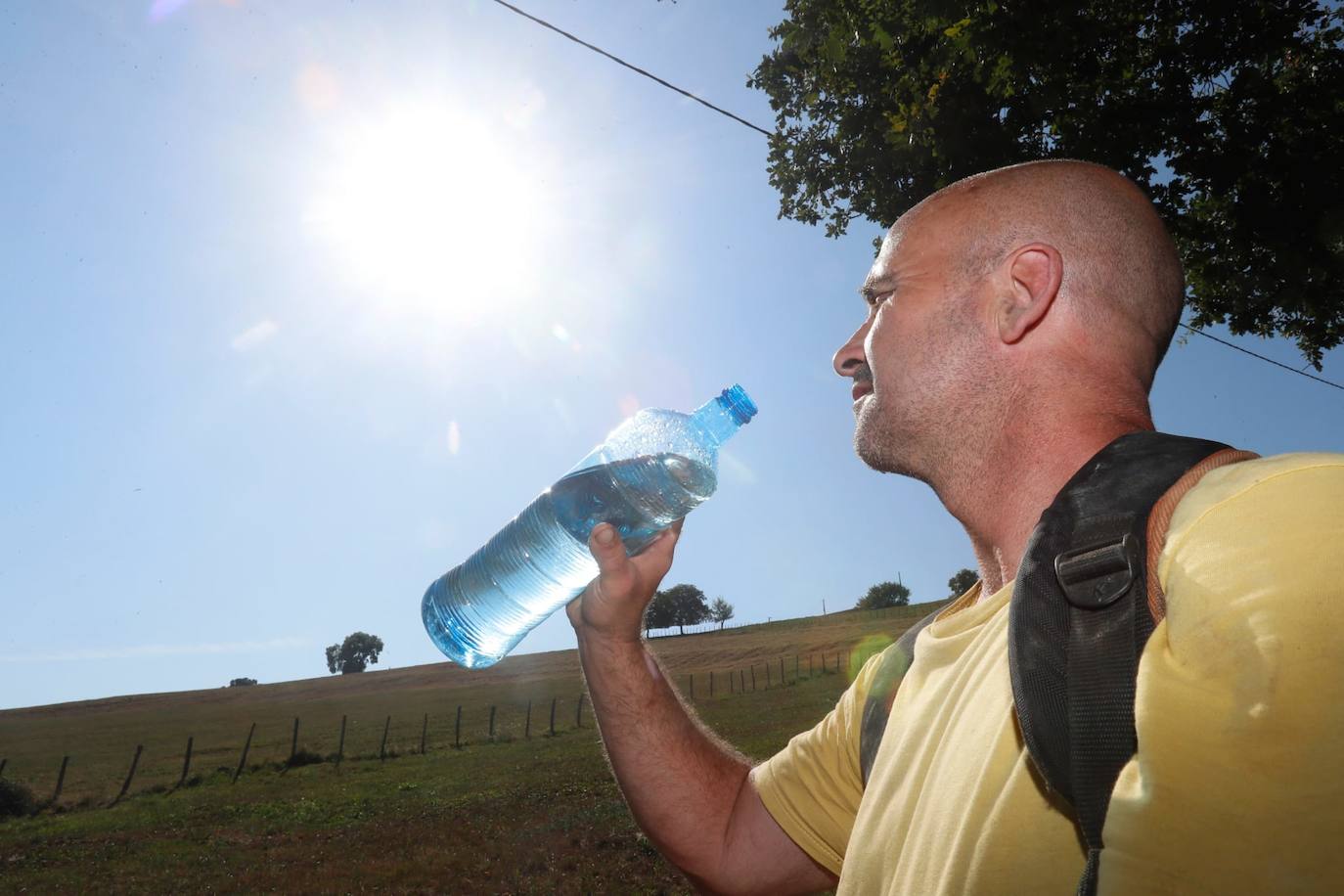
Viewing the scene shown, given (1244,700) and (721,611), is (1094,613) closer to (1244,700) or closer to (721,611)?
(1244,700)

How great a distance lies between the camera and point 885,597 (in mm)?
117688

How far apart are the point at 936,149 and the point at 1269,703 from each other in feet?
25.6

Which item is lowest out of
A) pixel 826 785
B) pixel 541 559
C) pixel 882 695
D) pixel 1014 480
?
pixel 826 785

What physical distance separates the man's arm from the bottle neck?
2.38ft

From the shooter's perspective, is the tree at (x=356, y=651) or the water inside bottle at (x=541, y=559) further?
the tree at (x=356, y=651)

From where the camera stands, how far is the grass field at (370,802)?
11375 millimetres

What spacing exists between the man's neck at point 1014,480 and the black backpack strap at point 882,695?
0.24 metres

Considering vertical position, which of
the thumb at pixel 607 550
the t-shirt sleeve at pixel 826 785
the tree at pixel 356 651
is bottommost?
the t-shirt sleeve at pixel 826 785

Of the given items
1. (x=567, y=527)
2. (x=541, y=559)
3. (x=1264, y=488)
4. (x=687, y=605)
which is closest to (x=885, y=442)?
(x=1264, y=488)

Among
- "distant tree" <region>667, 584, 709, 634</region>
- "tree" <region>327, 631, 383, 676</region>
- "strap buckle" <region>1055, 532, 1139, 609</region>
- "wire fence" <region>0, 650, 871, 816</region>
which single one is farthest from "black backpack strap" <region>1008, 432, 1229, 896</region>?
"tree" <region>327, 631, 383, 676</region>

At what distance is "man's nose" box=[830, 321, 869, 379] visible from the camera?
214cm

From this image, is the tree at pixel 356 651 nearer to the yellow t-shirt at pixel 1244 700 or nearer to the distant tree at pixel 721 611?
the distant tree at pixel 721 611

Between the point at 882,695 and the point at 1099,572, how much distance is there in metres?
1.22

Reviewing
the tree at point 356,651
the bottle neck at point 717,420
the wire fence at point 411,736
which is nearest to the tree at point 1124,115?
the bottle neck at point 717,420
